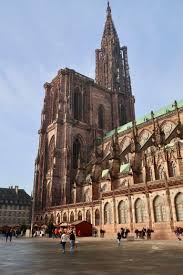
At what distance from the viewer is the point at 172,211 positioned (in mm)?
27688

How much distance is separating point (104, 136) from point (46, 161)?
54.7 feet

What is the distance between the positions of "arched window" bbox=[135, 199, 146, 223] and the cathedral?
0.12m

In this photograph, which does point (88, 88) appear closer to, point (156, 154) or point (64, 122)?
point (64, 122)

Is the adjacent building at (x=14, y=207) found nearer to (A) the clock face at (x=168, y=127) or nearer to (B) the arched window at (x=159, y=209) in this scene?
(A) the clock face at (x=168, y=127)

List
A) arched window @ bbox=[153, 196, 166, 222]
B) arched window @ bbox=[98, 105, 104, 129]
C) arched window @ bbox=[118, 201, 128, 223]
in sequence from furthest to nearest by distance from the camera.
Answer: arched window @ bbox=[98, 105, 104, 129] → arched window @ bbox=[118, 201, 128, 223] → arched window @ bbox=[153, 196, 166, 222]

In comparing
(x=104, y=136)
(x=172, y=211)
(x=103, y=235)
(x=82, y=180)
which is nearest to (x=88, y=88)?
(x=104, y=136)

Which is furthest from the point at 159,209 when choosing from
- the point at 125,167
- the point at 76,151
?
the point at 76,151

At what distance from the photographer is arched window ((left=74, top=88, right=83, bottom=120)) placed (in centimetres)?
6875

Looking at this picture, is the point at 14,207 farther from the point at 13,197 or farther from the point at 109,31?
the point at 109,31

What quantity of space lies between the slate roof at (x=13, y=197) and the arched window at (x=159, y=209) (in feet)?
237

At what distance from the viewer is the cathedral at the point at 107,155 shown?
3111 centimetres

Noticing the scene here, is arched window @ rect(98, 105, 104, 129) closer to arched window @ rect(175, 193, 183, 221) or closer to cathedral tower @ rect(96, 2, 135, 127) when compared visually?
cathedral tower @ rect(96, 2, 135, 127)

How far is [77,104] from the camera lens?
69938 mm

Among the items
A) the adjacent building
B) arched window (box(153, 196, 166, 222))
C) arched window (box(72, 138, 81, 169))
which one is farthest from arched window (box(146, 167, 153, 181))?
the adjacent building
